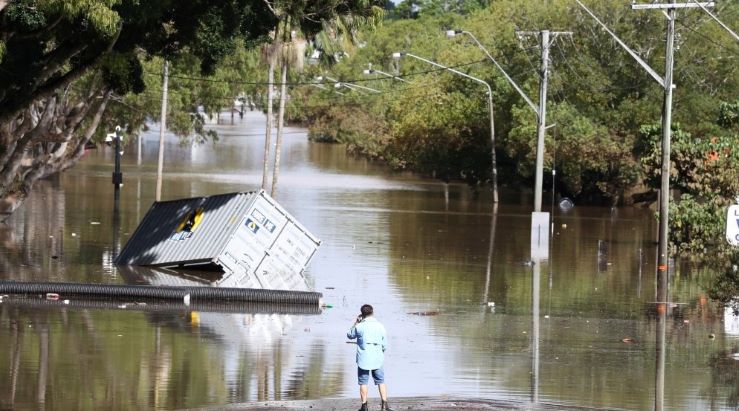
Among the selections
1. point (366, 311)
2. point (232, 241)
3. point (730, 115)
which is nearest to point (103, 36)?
point (232, 241)

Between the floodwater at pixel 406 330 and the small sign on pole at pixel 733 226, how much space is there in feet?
6.60

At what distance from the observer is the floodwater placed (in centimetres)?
1841

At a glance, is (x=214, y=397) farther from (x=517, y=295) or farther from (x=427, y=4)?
(x=427, y=4)

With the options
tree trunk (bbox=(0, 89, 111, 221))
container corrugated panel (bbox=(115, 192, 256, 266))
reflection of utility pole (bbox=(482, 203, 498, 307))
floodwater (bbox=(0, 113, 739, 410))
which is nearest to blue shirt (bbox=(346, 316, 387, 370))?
floodwater (bbox=(0, 113, 739, 410))

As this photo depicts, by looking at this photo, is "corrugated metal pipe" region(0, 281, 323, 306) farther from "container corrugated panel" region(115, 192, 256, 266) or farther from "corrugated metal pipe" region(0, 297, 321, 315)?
"container corrugated panel" region(115, 192, 256, 266)

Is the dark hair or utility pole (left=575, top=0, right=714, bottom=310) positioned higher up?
utility pole (left=575, top=0, right=714, bottom=310)

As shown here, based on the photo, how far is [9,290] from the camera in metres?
27.0

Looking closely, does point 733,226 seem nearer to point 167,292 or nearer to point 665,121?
point 167,292

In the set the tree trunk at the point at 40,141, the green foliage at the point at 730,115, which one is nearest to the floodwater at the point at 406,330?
the tree trunk at the point at 40,141

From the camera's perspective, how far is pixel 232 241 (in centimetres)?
3334

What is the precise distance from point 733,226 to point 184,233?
17665mm

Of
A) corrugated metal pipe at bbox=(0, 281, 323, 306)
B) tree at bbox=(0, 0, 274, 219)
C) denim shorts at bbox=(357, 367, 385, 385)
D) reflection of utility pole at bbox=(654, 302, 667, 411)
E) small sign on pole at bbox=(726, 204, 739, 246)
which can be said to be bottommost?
reflection of utility pole at bbox=(654, 302, 667, 411)

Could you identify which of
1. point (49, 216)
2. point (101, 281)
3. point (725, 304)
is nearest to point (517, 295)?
point (725, 304)

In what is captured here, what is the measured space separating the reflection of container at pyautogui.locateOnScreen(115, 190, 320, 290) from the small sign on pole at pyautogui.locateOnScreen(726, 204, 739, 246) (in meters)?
13.7
